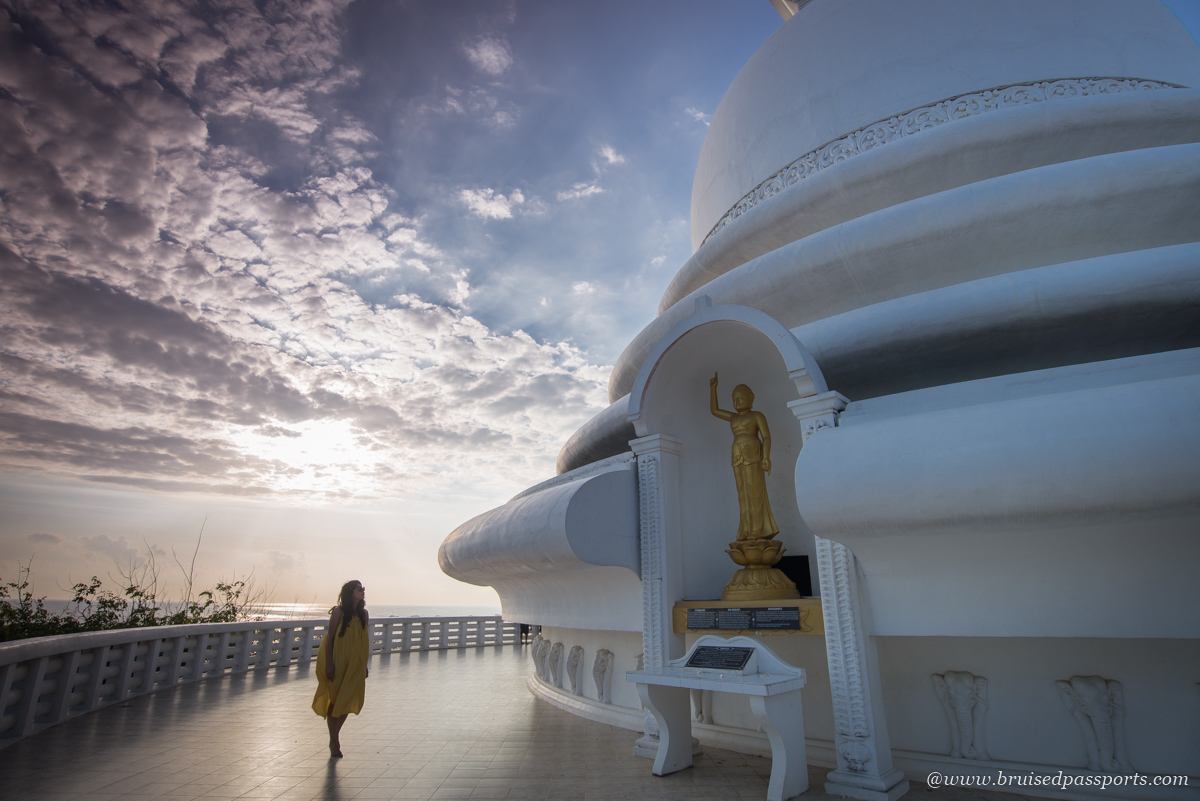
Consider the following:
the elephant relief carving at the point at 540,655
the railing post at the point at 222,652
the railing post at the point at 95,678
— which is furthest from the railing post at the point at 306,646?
the elephant relief carving at the point at 540,655

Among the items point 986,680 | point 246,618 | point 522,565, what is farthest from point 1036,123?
point 246,618

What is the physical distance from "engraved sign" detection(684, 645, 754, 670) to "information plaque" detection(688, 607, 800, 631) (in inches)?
20.2

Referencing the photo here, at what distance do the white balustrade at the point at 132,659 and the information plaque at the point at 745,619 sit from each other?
6.90 m

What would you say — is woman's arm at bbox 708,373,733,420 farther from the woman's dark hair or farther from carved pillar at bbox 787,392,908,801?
the woman's dark hair

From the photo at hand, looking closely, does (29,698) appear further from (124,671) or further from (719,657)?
(719,657)

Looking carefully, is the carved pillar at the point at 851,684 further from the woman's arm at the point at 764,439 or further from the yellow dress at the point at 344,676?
the yellow dress at the point at 344,676

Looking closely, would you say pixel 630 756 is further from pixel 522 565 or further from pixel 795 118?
pixel 795 118

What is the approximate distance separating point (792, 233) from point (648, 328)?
94.1 inches

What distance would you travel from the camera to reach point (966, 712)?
5.16m

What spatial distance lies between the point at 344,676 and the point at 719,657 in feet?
12.6

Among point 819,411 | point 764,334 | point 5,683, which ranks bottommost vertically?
point 5,683

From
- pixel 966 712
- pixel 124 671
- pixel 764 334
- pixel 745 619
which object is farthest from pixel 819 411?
pixel 124 671

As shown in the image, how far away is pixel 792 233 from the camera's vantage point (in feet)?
28.2

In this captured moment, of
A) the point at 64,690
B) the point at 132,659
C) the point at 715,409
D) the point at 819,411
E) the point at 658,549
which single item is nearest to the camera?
the point at 819,411
